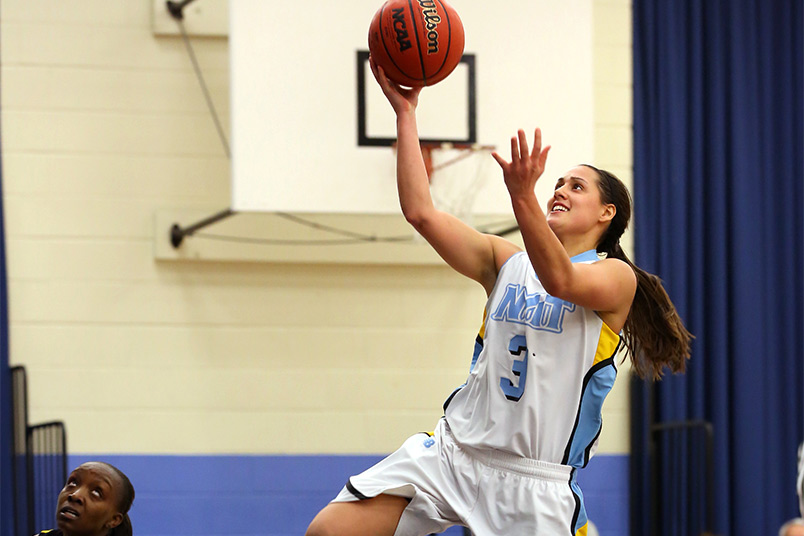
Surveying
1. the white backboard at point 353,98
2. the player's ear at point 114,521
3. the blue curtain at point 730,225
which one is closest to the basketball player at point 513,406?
the player's ear at point 114,521

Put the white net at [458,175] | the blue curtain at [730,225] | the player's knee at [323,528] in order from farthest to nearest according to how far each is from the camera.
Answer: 1. the blue curtain at [730,225]
2. the white net at [458,175]
3. the player's knee at [323,528]

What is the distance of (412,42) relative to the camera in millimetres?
2572

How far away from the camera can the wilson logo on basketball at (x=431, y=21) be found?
8.55 feet

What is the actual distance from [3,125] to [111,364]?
1.33 m

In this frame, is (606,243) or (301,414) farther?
(301,414)

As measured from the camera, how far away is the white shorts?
2445mm

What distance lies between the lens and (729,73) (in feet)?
17.6

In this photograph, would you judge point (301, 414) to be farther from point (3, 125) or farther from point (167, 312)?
point (3, 125)

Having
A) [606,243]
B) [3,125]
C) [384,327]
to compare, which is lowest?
[384,327]

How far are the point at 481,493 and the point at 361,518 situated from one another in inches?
12.3

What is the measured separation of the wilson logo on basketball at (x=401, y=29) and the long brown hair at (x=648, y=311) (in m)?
0.59

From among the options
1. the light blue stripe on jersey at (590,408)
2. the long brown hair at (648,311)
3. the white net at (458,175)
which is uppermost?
the white net at (458,175)

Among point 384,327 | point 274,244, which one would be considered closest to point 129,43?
point 274,244

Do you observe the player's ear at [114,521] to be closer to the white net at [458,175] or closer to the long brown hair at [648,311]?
the long brown hair at [648,311]
